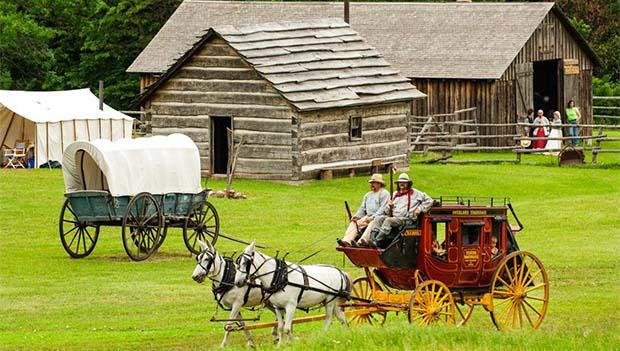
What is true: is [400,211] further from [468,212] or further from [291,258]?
[291,258]

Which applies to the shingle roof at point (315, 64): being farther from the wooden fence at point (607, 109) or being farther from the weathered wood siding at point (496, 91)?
the wooden fence at point (607, 109)

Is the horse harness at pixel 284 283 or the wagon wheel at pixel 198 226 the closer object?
the horse harness at pixel 284 283

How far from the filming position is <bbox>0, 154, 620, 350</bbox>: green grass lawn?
62.1 feet

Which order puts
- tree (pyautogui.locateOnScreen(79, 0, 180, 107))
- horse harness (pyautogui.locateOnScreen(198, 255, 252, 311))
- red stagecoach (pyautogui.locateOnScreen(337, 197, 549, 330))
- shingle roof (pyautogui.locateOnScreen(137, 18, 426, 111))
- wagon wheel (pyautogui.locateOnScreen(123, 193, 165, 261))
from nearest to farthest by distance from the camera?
1. horse harness (pyautogui.locateOnScreen(198, 255, 252, 311))
2. red stagecoach (pyautogui.locateOnScreen(337, 197, 549, 330))
3. wagon wheel (pyautogui.locateOnScreen(123, 193, 165, 261))
4. shingle roof (pyautogui.locateOnScreen(137, 18, 426, 111))
5. tree (pyautogui.locateOnScreen(79, 0, 180, 107))

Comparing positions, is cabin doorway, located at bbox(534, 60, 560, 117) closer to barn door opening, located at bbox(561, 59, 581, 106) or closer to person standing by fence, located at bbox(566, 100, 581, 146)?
barn door opening, located at bbox(561, 59, 581, 106)

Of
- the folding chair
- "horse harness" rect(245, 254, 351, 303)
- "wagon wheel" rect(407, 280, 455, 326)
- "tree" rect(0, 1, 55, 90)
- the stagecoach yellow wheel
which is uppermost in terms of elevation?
"tree" rect(0, 1, 55, 90)

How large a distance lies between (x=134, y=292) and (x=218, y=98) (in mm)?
18430

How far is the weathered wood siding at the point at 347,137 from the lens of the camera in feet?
139

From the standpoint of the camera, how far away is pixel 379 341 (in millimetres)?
17578

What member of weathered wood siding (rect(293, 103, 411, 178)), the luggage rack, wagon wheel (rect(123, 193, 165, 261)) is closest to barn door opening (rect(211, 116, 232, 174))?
weathered wood siding (rect(293, 103, 411, 178))

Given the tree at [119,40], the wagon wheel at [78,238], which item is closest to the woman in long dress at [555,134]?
the wagon wheel at [78,238]

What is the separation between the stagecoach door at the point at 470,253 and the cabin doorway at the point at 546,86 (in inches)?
1534

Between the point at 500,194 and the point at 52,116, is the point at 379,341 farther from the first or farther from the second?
the point at 52,116

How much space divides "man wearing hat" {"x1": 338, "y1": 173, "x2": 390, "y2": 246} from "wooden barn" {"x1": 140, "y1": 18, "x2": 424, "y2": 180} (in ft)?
66.1
